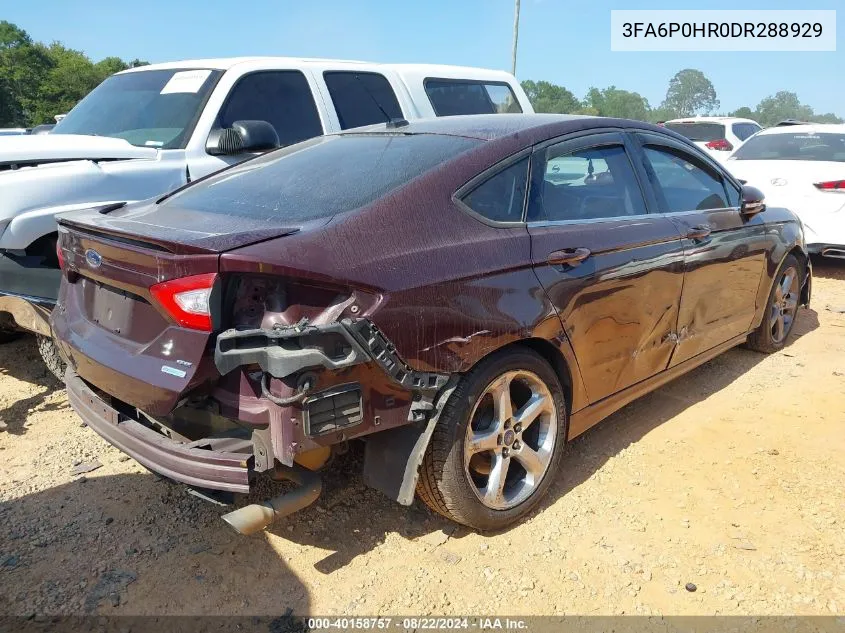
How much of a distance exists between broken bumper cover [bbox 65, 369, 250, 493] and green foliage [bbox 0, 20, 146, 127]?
3780 centimetres

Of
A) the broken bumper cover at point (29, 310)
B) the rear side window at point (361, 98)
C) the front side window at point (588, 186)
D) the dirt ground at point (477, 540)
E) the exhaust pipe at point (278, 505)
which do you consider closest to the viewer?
the exhaust pipe at point (278, 505)

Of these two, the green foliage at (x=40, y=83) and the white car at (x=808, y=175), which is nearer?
the white car at (x=808, y=175)

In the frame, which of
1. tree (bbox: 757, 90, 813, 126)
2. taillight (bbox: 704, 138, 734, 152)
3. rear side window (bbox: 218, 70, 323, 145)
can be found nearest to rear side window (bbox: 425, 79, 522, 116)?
rear side window (bbox: 218, 70, 323, 145)

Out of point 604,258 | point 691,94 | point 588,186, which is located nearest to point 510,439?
point 604,258

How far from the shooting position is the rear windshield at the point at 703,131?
13.3 metres

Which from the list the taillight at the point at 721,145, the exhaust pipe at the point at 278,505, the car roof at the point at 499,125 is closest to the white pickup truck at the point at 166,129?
the car roof at the point at 499,125

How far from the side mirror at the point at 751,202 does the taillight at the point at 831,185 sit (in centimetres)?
364

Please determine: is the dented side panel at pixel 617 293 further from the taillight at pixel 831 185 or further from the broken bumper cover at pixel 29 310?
the taillight at pixel 831 185

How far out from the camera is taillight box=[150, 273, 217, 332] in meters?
2.18

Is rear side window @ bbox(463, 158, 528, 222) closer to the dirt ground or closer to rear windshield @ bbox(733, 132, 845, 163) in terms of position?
the dirt ground

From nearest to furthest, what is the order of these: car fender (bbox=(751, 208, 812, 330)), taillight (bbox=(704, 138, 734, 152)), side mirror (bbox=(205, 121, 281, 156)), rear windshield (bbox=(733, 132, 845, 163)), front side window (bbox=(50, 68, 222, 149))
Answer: side mirror (bbox=(205, 121, 281, 156)), car fender (bbox=(751, 208, 812, 330)), front side window (bbox=(50, 68, 222, 149)), rear windshield (bbox=(733, 132, 845, 163)), taillight (bbox=(704, 138, 734, 152))

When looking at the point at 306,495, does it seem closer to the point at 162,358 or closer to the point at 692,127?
the point at 162,358

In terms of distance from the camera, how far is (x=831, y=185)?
7.20 m

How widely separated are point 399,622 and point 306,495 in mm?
559
